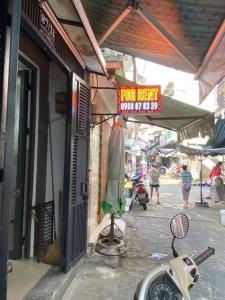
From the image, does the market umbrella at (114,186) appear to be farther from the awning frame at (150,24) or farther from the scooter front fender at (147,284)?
the scooter front fender at (147,284)

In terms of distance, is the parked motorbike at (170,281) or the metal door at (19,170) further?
the metal door at (19,170)

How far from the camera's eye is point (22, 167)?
4496 mm

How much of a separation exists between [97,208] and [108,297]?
9.67 feet

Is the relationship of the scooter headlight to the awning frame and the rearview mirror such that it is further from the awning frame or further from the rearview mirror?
the awning frame

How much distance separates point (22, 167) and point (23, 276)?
1499mm

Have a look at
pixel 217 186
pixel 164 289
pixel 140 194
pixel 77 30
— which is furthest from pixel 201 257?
pixel 217 186

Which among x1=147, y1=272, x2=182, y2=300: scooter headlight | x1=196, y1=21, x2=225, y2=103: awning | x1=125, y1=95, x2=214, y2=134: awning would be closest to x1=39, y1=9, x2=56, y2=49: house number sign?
x1=196, y1=21, x2=225, y2=103: awning

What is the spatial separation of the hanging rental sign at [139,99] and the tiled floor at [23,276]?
108 inches

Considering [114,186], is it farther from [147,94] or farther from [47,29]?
[47,29]

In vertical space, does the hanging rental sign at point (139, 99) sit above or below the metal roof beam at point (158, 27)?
below

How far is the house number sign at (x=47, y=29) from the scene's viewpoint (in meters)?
2.91

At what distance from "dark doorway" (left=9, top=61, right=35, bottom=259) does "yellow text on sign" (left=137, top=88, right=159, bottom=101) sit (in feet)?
5.84

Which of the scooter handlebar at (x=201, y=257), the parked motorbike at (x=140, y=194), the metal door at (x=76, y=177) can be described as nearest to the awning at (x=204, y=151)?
the parked motorbike at (x=140, y=194)

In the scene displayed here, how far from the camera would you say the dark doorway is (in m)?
4.43
